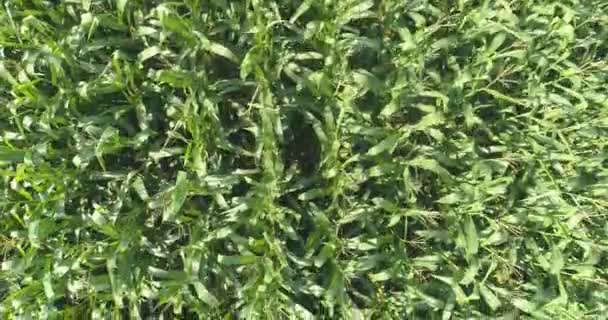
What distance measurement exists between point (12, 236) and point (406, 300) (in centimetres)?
106

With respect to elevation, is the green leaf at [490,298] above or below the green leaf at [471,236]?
below

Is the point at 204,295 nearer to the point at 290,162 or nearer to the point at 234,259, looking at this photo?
the point at 234,259

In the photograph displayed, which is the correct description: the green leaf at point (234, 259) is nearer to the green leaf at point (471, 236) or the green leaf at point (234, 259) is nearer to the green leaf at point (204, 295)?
the green leaf at point (204, 295)

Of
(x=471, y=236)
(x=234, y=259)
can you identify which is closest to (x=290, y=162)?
(x=234, y=259)

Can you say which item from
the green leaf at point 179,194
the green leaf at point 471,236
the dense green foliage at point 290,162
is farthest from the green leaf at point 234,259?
the green leaf at point 471,236

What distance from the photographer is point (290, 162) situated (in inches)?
71.4

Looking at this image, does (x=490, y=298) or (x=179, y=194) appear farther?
(x=490, y=298)

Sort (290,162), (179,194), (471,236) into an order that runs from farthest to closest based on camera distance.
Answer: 1. (290,162)
2. (471,236)
3. (179,194)

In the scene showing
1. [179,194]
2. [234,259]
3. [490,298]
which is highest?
[179,194]

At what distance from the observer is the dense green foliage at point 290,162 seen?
5.30 feet

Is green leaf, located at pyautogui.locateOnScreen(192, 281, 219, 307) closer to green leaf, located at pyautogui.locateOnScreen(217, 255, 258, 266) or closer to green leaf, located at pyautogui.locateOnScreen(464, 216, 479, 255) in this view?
green leaf, located at pyautogui.locateOnScreen(217, 255, 258, 266)

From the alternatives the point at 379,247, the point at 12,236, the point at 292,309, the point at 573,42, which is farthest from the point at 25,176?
the point at 573,42

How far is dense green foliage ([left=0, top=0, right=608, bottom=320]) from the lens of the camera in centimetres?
162

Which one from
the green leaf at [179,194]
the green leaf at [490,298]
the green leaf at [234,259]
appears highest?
the green leaf at [179,194]
